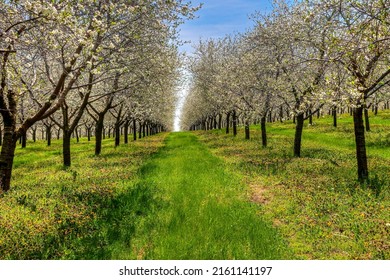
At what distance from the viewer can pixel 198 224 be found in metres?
10.7

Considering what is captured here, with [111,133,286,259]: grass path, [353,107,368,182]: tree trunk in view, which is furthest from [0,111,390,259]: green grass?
[353,107,368,182]: tree trunk

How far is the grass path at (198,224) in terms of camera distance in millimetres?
8625

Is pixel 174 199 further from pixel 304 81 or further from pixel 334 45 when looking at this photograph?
pixel 304 81

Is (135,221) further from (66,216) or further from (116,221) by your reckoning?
(66,216)

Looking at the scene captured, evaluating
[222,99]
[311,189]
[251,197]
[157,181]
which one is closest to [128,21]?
[157,181]

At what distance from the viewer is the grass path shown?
28.3 feet

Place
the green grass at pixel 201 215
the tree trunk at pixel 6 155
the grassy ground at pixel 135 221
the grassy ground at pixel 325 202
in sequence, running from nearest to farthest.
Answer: the grassy ground at pixel 135 221 → the green grass at pixel 201 215 → the grassy ground at pixel 325 202 → the tree trunk at pixel 6 155

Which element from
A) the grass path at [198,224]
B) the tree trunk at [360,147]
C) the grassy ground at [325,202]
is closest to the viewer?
the grass path at [198,224]

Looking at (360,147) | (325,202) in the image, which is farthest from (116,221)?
(360,147)

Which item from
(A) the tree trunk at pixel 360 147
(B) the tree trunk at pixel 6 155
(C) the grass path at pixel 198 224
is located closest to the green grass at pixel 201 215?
(C) the grass path at pixel 198 224

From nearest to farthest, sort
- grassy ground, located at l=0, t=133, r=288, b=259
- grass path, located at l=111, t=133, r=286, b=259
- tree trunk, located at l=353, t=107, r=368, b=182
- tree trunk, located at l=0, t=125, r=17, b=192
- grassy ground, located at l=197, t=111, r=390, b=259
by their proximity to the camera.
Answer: grass path, located at l=111, t=133, r=286, b=259, grassy ground, located at l=0, t=133, r=288, b=259, grassy ground, located at l=197, t=111, r=390, b=259, tree trunk, located at l=0, t=125, r=17, b=192, tree trunk, located at l=353, t=107, r=368, b=182

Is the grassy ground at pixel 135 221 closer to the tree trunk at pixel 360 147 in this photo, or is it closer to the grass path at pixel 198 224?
the grass path at pixel 198 224

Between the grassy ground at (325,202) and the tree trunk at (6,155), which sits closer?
the grassy ground at (325,202)

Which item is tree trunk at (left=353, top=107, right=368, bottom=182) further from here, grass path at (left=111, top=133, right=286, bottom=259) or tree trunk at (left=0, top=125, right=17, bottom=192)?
tree trunk at (left=0, top=125, right=17, bottom=192)
